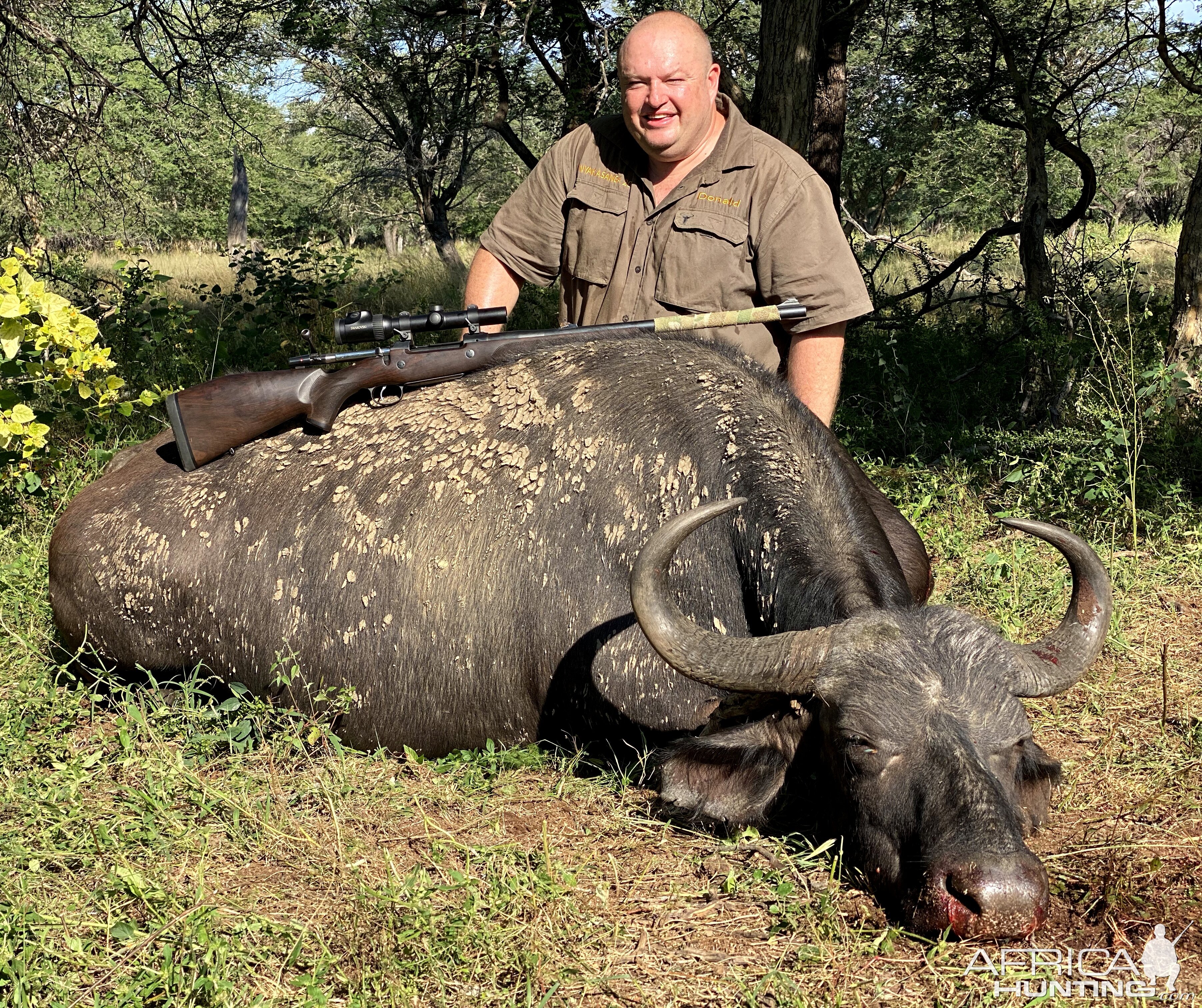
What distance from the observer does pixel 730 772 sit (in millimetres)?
3582

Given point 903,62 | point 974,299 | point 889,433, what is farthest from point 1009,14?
point 889,433

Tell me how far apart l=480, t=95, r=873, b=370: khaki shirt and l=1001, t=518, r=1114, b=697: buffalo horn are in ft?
7.05

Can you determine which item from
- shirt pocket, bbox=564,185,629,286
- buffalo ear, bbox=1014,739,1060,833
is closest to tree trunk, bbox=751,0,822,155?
shirt pocket, bbox=564,185,629,286

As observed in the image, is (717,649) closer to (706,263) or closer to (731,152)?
(706,263)

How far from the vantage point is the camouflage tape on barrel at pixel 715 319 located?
481 centimetres

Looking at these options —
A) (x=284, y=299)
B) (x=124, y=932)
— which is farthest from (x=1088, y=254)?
(x=124, y=932)

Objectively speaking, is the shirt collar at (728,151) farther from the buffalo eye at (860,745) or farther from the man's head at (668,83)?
the buffalo eye at (860,745)

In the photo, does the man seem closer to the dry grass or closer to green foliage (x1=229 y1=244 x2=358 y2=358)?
the dry grass

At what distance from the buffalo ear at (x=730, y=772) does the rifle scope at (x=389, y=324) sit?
2196 mm

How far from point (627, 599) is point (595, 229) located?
2.45 metres

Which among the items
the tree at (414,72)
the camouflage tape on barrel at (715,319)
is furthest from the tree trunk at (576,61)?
the camouflage tape on barrel at (715,319)

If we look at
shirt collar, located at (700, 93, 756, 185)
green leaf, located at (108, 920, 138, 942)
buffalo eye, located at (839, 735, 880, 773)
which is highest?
shirt collar, located at (700, 93, 756, 185)

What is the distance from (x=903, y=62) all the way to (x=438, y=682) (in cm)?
962

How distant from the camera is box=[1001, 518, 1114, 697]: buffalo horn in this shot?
3270mm
